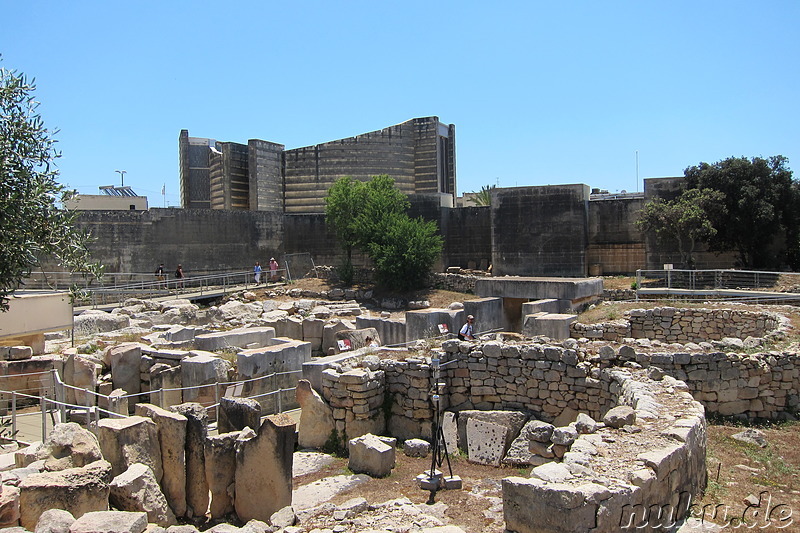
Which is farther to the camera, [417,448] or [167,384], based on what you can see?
[167,384]

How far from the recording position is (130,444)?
21.8 ft

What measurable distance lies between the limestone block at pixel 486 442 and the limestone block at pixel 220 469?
127 inches

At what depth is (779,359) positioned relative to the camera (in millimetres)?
8750

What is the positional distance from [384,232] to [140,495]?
2081 centimetres

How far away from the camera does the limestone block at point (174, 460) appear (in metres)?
6.84

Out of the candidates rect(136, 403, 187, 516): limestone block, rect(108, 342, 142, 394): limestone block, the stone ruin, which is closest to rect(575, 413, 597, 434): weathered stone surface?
the stone ruin

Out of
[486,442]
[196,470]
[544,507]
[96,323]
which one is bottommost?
[486,442]

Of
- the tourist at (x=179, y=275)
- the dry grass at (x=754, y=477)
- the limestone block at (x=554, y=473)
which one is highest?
the tourist at (x=179, y=275)

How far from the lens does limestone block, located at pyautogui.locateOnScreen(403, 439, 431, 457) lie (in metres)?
8.55

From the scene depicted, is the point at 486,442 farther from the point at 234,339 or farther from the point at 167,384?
the point at 234,339

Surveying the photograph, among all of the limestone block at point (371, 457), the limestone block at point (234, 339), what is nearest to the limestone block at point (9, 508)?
the limestone block at point (371, 457)

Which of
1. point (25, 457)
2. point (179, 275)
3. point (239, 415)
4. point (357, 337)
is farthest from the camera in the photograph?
point (179, 275)

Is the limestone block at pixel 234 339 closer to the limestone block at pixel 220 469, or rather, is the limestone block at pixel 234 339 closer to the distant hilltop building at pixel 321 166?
the limestone block at pixel 220 469

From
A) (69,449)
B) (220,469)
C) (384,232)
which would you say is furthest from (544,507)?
(384,232)
